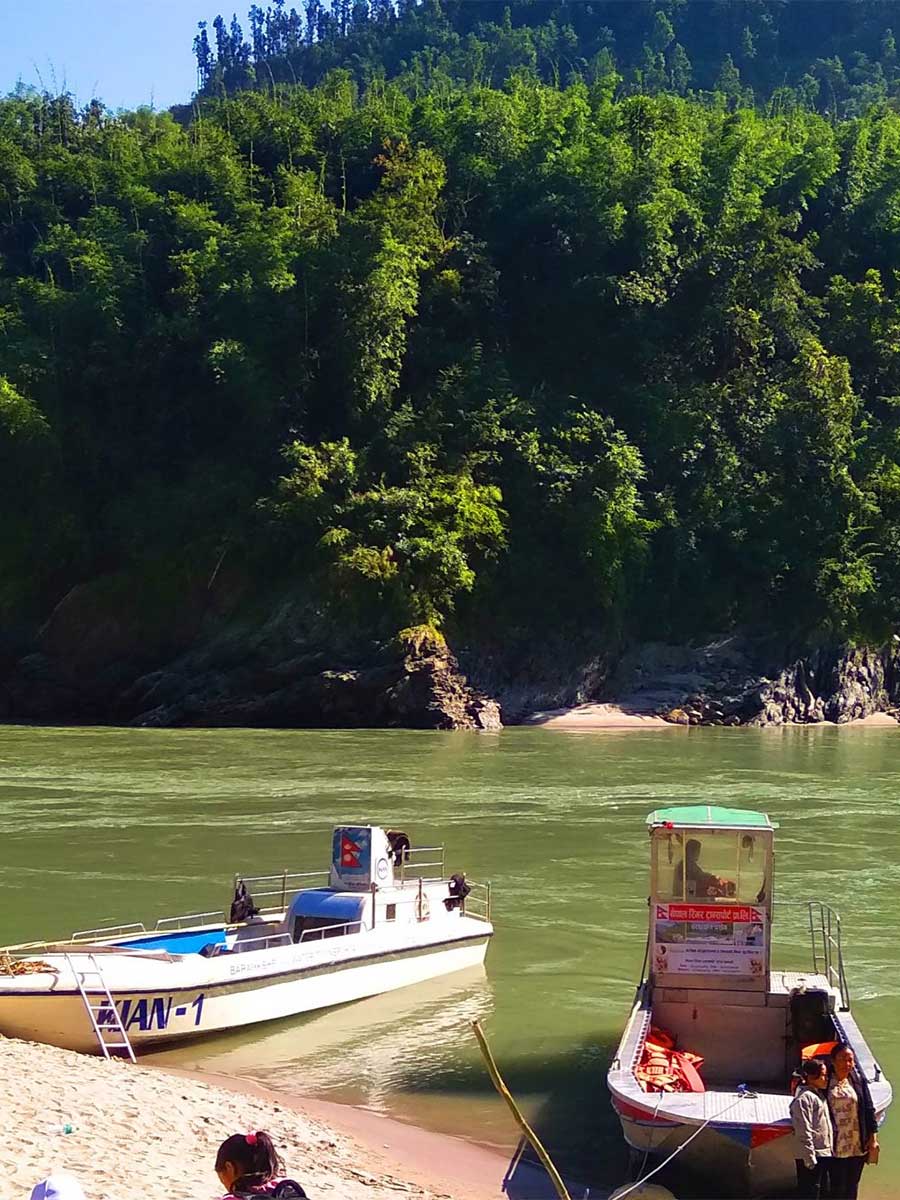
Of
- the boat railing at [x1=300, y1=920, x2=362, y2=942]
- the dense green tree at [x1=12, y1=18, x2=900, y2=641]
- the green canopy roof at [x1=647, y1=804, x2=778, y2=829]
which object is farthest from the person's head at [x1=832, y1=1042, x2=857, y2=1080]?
the dense green tree at [x1=12, y1=18, x2=900, y2=641]

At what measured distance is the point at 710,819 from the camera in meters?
14.4

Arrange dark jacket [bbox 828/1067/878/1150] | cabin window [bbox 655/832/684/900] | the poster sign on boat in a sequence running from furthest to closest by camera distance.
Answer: cabin window [bbox 655/832/684/900] < the poster sign on boat < dark jacket [bbox 828/1067/878/1150]

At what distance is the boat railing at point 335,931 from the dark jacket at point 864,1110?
8116 mm

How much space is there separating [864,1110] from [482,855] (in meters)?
17.3

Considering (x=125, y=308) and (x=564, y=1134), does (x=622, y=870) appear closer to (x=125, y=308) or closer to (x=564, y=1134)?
(x=564, y=1134)

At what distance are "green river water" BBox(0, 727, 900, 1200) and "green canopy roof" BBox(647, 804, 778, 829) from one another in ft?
9.65

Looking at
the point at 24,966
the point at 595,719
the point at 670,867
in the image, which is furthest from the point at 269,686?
the point at 670,867

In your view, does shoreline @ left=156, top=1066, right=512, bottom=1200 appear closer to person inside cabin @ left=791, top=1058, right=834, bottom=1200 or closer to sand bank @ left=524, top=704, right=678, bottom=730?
person inside cabin @ left=791, top=1058, right=834, bottom=1200

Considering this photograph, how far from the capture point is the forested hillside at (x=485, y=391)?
62625 mm

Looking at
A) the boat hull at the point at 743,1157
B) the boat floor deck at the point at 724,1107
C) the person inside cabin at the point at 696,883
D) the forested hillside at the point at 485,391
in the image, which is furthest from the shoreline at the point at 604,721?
the boat hull at the point at 743,1157

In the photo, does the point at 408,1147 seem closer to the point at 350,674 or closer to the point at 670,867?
the point at 670,867

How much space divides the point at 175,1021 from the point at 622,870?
12.4m

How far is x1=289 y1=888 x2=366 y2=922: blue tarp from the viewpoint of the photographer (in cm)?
1852

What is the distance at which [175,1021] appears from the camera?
16.0 meters
